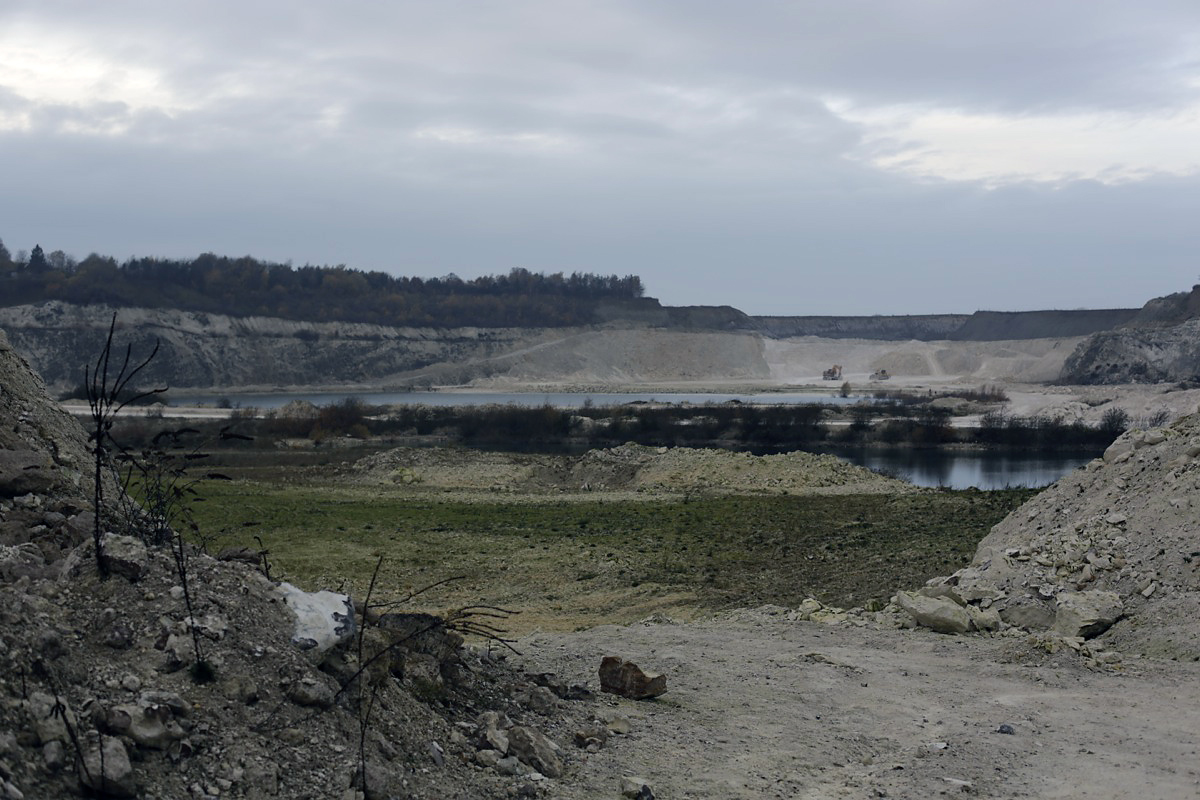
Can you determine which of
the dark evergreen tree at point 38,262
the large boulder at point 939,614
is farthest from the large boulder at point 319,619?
the dark evergreen tree at point 38,262

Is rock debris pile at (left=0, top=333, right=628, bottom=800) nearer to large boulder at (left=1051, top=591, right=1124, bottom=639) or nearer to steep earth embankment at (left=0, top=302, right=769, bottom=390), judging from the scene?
large boulder at (left=1051, top=591, right=1124, bottom=639)

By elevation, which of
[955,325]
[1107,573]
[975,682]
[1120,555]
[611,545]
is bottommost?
[611,545]

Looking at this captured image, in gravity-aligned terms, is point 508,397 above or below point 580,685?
below

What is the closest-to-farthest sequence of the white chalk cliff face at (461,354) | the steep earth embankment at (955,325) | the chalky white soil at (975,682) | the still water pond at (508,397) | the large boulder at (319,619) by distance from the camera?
the large boulder at (319,619) < the chalky white soil at (975,682) < the still water pond at (508,397) < the white chalk cliff face at (461,354) < the steep earth embankment at (955,325)

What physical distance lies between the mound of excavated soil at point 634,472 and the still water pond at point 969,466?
648cm

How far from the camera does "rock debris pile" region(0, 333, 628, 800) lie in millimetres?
5043

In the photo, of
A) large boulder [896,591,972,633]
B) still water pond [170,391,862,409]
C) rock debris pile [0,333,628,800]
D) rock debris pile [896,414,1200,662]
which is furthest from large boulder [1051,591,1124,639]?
still water pond [170,391,862,409]

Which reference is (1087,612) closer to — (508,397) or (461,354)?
(508,397)

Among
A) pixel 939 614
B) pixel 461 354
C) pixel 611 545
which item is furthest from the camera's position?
pixel 461 354

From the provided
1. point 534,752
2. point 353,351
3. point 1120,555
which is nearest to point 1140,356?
point 353,351

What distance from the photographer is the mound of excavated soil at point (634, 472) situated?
30.6 meters

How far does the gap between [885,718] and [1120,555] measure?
5.02 m

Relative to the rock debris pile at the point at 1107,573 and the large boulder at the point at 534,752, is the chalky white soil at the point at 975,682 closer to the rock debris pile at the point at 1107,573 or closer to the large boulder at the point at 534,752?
the rock debris pile at the point at 1107,573

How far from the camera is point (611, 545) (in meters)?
19.3
